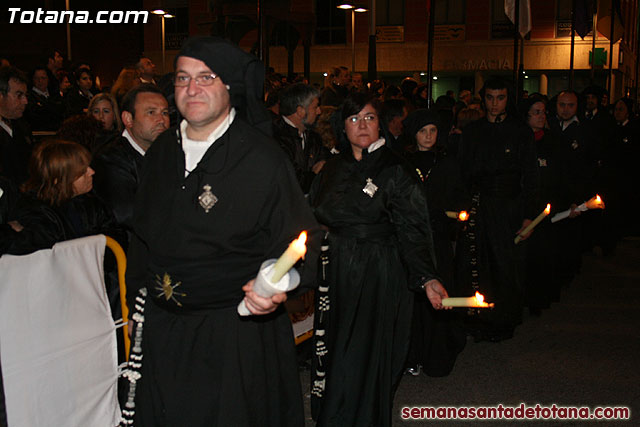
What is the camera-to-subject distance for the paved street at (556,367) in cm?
570

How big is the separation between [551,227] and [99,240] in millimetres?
5676

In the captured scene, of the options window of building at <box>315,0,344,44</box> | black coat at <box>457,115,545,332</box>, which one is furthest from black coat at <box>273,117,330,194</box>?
window of building at <box>315,0,344,44</box>

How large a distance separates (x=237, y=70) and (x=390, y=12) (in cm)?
3227

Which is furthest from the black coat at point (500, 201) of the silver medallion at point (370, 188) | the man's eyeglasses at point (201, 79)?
the man's eyeglasses at point (201, 79)

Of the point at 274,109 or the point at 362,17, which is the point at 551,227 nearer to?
the point at 274,109

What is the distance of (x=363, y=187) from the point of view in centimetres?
477

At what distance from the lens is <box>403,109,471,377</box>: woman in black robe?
6207 millimetres

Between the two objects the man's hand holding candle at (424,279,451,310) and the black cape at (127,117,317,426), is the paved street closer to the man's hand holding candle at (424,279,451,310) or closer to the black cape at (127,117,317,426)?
the man's hand holding candle at (424,279,451,310)

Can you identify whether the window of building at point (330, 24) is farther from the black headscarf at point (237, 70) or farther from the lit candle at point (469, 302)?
the lit candle at point (469, 302)

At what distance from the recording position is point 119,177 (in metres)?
4.75

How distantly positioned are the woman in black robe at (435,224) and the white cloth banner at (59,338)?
2.90 meters

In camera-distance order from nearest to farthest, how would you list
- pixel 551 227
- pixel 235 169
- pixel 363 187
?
1. pixel 235 169
2. pixel 363 187
3. pixel 551 227

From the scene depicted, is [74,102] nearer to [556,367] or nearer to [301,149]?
[301,149]

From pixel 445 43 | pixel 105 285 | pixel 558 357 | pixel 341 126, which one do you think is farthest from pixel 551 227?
pixel 445 43
